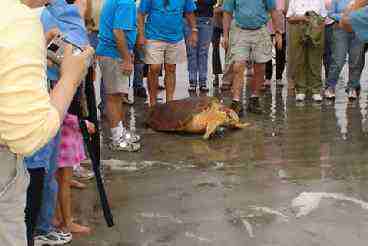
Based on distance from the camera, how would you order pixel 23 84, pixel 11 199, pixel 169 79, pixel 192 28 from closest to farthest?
pixel 23 84 → pixel 11 199 → pixel 169 79 → pixel 192 28

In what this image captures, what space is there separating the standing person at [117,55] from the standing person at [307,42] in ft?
9.11

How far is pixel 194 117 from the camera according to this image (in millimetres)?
6777

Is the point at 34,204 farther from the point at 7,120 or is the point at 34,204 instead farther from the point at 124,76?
the point at 124,76

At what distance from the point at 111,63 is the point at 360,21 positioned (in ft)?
7.37

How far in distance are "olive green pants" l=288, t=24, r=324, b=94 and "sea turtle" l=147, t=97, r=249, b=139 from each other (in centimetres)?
160

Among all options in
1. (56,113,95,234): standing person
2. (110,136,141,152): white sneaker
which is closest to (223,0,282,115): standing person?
(110,136,141,152): white sneaker

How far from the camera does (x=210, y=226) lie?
14.2ft

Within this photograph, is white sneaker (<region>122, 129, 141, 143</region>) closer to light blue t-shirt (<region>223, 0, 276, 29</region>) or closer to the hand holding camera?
light blue t-shirt (<region>223, 0, 276, 29</region>)

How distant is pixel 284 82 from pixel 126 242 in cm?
584

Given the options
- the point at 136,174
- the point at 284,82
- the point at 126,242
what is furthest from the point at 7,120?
the point at 284,82

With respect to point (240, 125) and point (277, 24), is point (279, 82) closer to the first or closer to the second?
point (277, 24)

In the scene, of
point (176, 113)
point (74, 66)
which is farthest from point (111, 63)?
point (74, 66)

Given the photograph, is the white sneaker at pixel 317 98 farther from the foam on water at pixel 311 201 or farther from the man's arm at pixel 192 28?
the foam on water at pixel 311 201

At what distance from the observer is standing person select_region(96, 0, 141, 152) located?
5.82 meters
